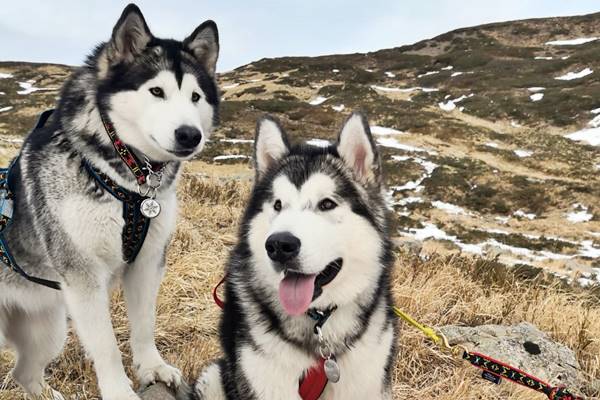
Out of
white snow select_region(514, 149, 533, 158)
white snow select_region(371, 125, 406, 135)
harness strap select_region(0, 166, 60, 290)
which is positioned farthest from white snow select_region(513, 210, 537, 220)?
harness strap select_region(0, 166, 60, 290)

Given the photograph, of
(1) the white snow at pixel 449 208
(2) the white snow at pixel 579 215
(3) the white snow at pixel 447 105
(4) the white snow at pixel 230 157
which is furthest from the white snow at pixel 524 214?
(3) the white snow at pixel 447 105

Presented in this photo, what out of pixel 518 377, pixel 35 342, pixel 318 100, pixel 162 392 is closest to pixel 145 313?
pixel 162 392

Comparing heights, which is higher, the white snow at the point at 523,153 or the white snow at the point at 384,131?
the white snow at the point at 384,131

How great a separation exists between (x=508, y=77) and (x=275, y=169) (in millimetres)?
49680

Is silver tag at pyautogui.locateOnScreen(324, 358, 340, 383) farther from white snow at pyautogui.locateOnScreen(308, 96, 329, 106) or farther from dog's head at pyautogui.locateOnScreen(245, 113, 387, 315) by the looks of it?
white snow at pyautogui.locateOnScreen(308, 96, 329, 106)

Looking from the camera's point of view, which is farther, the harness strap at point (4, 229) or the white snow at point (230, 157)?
the white snow at point (230, 157)

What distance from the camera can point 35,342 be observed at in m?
3.06

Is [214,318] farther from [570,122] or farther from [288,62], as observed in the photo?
[288,62]

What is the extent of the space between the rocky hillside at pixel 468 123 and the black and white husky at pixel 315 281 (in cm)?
46

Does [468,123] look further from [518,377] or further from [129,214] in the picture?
[129,214]

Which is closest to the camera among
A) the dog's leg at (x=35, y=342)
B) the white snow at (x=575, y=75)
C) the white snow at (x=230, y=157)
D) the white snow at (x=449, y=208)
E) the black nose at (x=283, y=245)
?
the black nose at (x=283, y=245)

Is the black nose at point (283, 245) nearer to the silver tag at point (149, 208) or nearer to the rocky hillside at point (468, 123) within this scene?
the silver tag at point (149, 208)

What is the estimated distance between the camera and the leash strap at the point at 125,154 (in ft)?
8.79

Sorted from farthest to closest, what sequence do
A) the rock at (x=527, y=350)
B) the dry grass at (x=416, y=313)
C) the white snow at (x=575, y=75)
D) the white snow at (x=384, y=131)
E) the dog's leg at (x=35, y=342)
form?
1. the white snow at (x=575, y=75)
2. the white snow at (x=384, y=131)
3. the rock at (x=527, y=350)
4. the dry grass at (x=416, y=313)
5. the dog's leg at (x=35, y=342)
